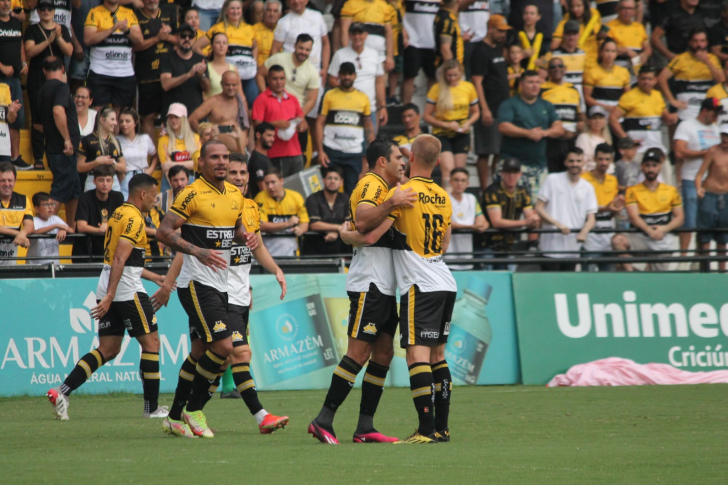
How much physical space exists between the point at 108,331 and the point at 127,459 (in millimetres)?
3661

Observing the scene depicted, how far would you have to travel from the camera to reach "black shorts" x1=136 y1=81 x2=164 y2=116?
1595 centimetres

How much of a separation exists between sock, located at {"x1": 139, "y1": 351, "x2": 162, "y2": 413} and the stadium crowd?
323 centimetres

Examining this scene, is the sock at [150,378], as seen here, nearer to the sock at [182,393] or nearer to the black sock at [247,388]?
the sock at [182,393]

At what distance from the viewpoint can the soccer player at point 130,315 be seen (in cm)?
998

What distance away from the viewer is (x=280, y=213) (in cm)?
1467

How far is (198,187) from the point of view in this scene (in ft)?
27.7

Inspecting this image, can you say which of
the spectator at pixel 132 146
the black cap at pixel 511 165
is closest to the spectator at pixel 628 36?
the black cap at pixel 511 165

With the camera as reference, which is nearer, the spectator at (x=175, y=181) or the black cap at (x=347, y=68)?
the spectator at (x=175, y=181)

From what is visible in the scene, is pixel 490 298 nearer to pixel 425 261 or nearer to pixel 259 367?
pixel 259 367

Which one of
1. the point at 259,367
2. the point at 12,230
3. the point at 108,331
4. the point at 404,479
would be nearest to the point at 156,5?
the point at 12,230

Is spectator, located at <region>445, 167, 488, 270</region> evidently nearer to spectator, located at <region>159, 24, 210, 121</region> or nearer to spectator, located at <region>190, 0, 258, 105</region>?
spectator, located at <region>190, 0, 258, 105</region>

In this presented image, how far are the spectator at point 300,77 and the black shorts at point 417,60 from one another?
2194 millimetres

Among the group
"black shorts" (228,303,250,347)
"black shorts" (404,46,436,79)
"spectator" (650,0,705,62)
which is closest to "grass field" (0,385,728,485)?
"black shorts" (228,303,250,347)

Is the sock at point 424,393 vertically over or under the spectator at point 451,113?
under
